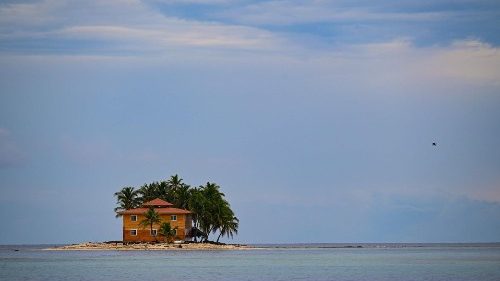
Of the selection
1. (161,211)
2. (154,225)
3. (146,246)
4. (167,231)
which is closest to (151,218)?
(161,211)

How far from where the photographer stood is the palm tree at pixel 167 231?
11500 cm

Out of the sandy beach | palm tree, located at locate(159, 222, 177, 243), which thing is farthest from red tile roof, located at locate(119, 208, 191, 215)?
the sandy beach

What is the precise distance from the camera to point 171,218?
117m

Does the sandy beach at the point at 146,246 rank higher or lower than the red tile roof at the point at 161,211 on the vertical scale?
lower

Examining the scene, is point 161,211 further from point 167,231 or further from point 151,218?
point 151,218

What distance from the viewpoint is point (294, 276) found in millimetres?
64625

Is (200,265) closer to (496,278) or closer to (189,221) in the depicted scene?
(496,278)

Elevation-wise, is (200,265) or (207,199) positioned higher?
(207,199)

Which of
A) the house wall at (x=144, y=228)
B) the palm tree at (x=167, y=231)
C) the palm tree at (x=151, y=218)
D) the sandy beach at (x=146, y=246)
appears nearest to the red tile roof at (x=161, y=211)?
the house wall at (x=144, y=228)

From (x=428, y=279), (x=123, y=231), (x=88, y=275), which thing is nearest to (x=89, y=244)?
(x=123, y=231)

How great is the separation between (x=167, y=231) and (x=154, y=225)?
7.42 ft

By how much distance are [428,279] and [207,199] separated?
6495 cm

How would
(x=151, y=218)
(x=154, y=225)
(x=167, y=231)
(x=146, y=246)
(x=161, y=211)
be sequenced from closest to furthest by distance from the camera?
(x=151, y=218) → (x=146, y=246) → (x=167, y=231) → (x=161, y=211) → (x=154, y=225)

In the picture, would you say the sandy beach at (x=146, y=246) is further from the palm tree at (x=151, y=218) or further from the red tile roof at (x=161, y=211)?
the red tile roof at (x=161, y=211)
